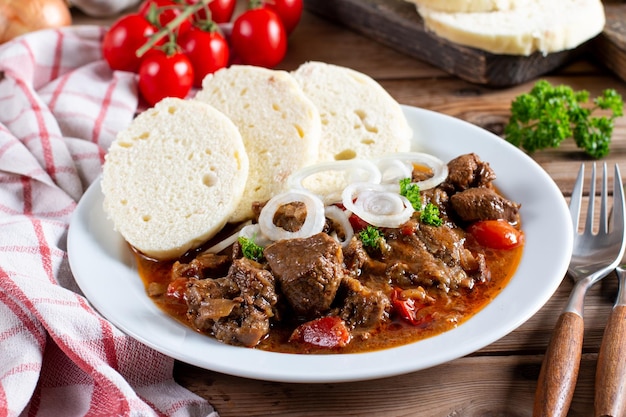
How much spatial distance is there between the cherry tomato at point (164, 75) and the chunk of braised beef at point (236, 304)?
2712 millimetres

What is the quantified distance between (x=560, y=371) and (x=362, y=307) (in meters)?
0.98

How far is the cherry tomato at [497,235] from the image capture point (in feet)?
14.1

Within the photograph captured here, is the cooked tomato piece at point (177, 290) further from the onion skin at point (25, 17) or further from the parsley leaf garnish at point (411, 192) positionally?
the onion skin at point (25, 17)

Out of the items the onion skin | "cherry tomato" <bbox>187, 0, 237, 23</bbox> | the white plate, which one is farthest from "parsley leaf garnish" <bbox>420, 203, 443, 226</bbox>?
the onion skin

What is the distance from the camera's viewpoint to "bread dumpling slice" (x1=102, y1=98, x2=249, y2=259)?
178 inches

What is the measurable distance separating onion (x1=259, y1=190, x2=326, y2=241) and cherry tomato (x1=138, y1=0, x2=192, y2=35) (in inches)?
115

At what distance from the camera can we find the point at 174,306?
401cm

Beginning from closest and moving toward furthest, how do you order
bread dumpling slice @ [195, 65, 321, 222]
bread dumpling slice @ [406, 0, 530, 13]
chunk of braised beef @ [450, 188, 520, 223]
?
chunk of braised beef @ [450, 188, 520, 223], bread dumpling slice @ [195, 65, 321, 222], bread dumpling slice @ [406, 0, 530, 13]

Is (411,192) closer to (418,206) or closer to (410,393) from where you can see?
(418,206)

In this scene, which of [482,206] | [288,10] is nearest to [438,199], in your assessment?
[482,206]

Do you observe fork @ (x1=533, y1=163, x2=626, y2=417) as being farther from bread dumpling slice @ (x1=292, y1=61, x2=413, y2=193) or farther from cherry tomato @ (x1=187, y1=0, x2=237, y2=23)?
cherry tomato @ (x1=187, y1=0, x2=237, y2=23)

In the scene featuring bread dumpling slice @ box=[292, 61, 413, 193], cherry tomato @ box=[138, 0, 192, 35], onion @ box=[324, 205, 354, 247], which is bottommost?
cherry tomato @ box=[138, 0, 192, 35]

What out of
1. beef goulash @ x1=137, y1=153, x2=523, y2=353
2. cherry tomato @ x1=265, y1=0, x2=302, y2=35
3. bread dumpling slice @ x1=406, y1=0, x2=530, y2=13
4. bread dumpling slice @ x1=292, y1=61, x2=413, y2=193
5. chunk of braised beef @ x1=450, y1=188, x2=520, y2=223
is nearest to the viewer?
beef goulash @ x1=137, y1=153, x2=523, y2=353

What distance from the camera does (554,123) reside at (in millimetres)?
5594
